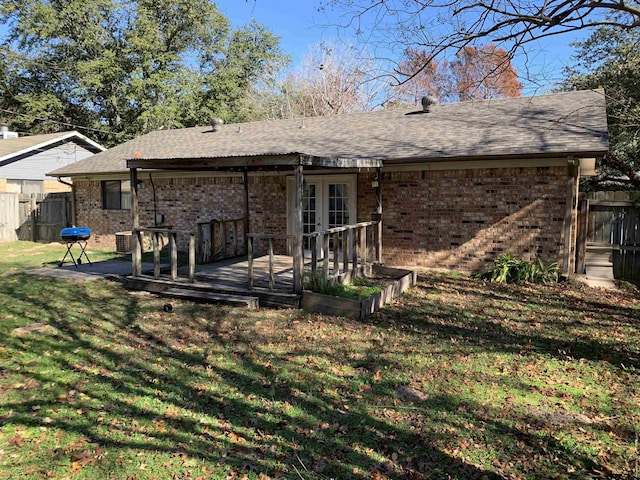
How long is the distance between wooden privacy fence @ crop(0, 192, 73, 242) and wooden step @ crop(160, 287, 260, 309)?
10790mm

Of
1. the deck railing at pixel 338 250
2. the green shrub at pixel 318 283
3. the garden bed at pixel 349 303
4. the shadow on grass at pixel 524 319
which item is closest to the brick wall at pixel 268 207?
the deck railing at pixel 338 250

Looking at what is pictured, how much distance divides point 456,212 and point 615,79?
8.12 m

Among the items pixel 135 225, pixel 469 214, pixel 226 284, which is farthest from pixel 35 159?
pixel 469 214

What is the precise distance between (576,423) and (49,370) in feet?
16.2

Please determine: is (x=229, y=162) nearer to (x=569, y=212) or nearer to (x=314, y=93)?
(x=569, y=212)

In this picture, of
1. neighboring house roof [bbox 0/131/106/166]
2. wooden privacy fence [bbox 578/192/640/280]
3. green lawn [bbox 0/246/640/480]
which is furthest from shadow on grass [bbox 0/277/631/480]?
neighboring house roof [bbox 0/131/106/166]

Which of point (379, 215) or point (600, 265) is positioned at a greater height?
point (379, 215)

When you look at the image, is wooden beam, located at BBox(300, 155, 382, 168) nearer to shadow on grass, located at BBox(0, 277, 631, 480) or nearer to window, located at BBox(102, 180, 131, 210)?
shadow on grass, located at BBox(0, 277, 631, 480)

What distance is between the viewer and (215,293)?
774 cm

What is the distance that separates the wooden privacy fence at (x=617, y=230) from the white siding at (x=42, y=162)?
68.3ft

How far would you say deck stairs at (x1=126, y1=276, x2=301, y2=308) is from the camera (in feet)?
23.7

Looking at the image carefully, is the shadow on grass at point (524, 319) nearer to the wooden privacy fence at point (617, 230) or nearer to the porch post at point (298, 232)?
the porch post at point (298, 232)

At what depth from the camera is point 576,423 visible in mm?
3783

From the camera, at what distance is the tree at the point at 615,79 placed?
12.9 meters
